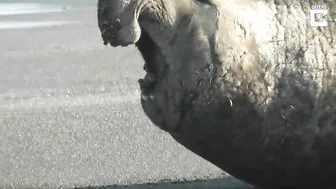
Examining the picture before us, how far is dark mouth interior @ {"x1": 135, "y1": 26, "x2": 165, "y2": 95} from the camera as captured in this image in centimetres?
285

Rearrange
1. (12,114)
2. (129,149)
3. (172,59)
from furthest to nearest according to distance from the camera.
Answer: (12,114)
(129,149)
(172,59)

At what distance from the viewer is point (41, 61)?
846 cm

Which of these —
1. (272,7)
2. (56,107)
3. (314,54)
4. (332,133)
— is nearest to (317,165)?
(332,133)

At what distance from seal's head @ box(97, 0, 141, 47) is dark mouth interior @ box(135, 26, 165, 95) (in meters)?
0.12

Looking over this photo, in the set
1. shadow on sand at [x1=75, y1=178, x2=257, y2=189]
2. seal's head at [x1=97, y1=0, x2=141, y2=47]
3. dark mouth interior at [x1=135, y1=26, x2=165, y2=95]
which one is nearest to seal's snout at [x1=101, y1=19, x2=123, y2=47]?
seal's head at [x1=97, y1=0, x2=141, y2=47]

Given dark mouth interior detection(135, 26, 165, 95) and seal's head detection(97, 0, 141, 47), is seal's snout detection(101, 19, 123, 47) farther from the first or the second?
dark mouth interior detection(135, 26, 165, 95)

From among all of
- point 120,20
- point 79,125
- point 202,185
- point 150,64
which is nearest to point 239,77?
point 150,64

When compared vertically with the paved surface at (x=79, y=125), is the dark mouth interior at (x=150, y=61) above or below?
above

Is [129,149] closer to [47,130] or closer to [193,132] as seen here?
[47,130]

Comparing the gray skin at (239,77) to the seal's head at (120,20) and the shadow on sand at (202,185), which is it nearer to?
the seal's head at (120,20)

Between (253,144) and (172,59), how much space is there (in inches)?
17.3

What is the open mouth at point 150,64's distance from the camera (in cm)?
285

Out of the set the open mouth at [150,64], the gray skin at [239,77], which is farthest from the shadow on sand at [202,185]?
the open mouth at [150,64]

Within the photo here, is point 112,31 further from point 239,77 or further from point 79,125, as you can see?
point 79,125
